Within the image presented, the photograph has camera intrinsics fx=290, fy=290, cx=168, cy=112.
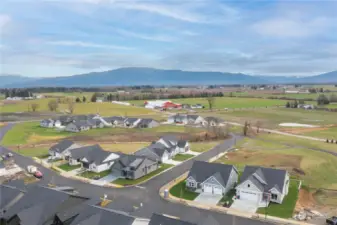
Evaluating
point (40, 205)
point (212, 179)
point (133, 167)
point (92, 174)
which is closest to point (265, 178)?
point (212, 179)

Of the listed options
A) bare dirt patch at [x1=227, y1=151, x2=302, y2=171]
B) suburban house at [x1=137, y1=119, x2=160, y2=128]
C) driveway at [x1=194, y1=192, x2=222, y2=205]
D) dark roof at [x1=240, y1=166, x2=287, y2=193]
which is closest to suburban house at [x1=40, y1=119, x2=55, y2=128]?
suburban house at [x1=137, y1=119, x2=160, y2=128]

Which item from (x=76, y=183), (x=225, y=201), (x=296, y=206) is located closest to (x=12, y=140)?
(x=76, y=183)

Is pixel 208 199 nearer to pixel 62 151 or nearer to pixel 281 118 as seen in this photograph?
pixel 62 151

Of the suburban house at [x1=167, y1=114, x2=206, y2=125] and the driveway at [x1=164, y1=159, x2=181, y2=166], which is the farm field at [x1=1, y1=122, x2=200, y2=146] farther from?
the driveway at [x1=164, y1=159, x2=181, y2=166]

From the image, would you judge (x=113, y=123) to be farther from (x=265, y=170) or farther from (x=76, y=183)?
(x=265, y=170)

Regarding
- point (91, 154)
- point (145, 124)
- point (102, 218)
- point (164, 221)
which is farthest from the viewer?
point (145, 124)

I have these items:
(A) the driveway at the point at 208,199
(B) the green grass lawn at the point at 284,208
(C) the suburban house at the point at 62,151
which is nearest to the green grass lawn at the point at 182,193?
(A) the driveway at the point at 208,199

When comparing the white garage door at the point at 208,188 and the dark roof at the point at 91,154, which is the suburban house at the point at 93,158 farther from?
the white garage door at the point at 208,188
